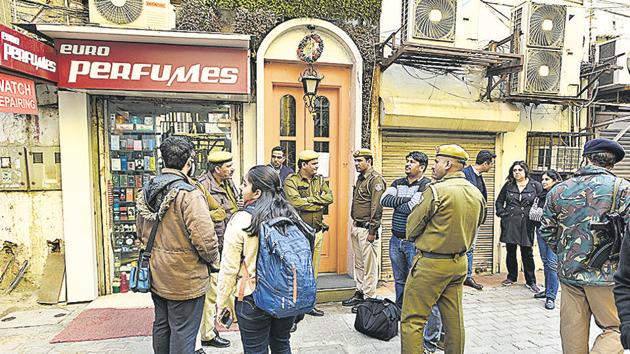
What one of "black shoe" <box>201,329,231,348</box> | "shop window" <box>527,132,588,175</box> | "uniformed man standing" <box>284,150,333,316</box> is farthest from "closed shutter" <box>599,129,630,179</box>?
"black shoe" <box>201,329,231,348</box>

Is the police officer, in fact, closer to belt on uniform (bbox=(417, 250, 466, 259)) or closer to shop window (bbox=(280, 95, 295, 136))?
belt on uniform (bbox=(417, 250, 466, 259))

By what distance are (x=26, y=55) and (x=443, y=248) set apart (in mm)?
4792

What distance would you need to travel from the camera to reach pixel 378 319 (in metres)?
4.32

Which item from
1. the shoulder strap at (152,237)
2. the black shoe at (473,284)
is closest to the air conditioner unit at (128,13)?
the shoulder strap at (152,237)

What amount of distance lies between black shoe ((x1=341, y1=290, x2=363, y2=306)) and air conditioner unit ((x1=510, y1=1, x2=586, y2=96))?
4250mm

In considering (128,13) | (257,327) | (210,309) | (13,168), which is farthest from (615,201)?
(13,168)

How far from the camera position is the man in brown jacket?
114 inches

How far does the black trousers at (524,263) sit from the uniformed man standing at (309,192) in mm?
3414

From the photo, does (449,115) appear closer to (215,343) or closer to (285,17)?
(285,17)

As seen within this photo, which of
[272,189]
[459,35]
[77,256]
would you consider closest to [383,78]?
[459,35]

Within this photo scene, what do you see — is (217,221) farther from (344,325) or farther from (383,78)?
(383,78)

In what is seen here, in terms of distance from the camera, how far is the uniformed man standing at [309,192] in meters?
4.79

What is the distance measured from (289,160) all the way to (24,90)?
11.1 feet

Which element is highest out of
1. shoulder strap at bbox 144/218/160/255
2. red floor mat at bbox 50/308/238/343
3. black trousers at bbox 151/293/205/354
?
shoulder strap at bbox 144/218/160/255
